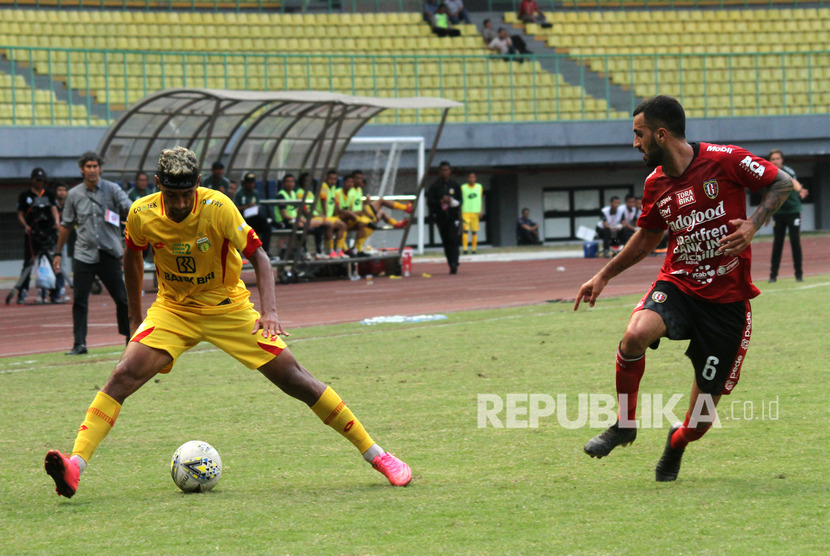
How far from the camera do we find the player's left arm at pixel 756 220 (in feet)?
16.8

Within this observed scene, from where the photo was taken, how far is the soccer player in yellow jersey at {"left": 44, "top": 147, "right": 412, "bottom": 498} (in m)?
5.46

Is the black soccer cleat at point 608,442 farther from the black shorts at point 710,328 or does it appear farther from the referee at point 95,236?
the referee at point 95,236

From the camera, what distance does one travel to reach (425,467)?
5.94 meters

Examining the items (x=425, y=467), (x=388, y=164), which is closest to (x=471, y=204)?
(x=388, y=164)

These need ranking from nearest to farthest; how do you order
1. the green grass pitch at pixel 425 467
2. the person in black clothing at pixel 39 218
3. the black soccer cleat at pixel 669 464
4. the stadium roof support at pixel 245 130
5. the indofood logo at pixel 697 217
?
the green grass pitch at pixel 425 467 < the indofood logo at pixel 697 217 < the black soccer cleat at pixel 669 464 < the person in black clothing at pixel 39 218 < the stadium roof support at pixel 245 130

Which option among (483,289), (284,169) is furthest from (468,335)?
(284,169)

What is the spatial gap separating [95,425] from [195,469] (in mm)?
548

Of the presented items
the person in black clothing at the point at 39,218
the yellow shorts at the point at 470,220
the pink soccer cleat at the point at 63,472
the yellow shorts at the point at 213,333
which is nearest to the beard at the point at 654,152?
the yellow shorts at the point at 213,333

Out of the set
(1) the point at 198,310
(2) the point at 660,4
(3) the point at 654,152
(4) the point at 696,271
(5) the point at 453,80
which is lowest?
(1) the point at 198,310

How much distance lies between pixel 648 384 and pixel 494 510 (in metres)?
3.69

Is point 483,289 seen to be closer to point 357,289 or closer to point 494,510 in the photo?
point 357,289

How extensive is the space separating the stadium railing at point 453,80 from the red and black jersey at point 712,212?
72.8 ft

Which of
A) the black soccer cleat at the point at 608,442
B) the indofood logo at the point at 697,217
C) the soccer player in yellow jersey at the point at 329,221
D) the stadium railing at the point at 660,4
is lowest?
the soccer player in yellow jersey at the point at 329,221

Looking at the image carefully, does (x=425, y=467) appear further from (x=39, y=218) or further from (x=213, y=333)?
(x=39, y=218)
